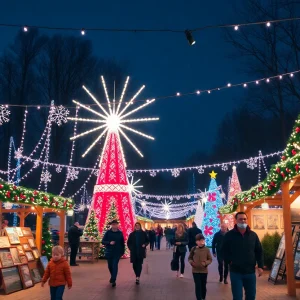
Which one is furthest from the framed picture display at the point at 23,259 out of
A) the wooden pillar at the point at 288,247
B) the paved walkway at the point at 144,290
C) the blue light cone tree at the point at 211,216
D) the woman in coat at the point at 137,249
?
the blue light cone tree at the point at 211,216

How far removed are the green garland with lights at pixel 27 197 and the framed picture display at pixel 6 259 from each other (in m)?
1.31

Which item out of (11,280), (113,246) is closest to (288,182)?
(113,246)

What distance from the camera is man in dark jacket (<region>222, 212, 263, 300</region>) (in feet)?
19.5

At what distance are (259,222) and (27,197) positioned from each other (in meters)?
8.76

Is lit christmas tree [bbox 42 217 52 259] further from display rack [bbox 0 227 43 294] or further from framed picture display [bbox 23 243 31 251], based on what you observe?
framed picture display [bbox 23 243 31 251]

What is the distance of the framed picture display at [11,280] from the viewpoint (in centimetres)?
947

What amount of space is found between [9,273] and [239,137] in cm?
2951

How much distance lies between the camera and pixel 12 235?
10.9 meters

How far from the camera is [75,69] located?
3075 centimetres

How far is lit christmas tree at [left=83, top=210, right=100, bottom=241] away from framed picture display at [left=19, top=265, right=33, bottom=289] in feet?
27.3

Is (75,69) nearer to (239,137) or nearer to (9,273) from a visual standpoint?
(239,137)

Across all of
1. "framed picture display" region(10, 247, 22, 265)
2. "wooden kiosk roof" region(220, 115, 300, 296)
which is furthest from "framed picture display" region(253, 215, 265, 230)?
"framed picture display" region(10, 247, 22, 265)

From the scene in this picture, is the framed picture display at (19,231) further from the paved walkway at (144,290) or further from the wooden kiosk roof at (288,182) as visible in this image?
the wooden kiosk roof at (288,182)

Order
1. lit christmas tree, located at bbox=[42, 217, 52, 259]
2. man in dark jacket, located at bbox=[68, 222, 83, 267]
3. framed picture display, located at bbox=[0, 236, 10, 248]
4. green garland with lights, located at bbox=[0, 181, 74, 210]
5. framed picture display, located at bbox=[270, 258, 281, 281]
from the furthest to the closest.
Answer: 1. man in dark jacket, located at bbox=[68, 222, 83, 267]
2. lit christmas tree, located at bbox=[42, 217, 52, 259]
3. framed picture display, located at bbox=[270, 258, 281, 281]
4. green garland with lights, located at bbox=[0, 181, 74, 210]
5. framed picture display, located at bbox=[0, 236, 10, 248]
